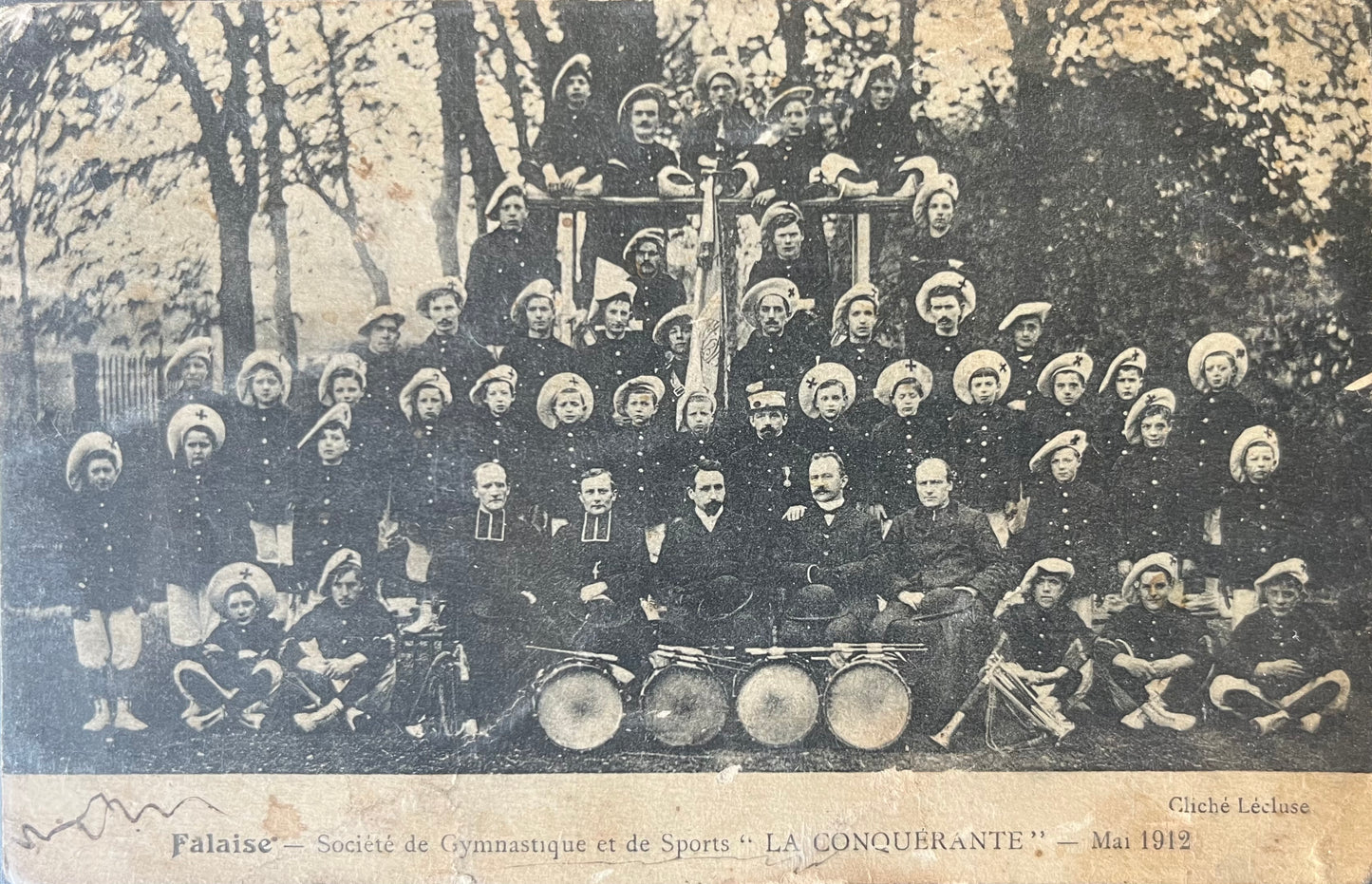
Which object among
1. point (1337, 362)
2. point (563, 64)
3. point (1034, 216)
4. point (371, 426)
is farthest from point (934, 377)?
point (371, 426)

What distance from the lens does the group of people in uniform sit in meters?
2.28

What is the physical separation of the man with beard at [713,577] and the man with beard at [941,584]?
32 centimetres

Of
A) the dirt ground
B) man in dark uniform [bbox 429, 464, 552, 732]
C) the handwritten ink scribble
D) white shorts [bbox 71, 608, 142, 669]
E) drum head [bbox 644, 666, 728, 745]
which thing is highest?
man in dark uniform [bbox 429, 464, 552, 732]

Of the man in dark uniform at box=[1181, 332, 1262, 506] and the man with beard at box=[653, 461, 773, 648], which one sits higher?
the man in dark uniform at box=[1181, 332, 1262, 506]

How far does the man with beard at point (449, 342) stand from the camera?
7.53ft

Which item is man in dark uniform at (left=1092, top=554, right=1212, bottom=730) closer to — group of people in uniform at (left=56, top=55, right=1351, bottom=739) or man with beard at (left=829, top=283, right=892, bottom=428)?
group of people in uniform at (left=56, top=55, right=1351, bottom=739)

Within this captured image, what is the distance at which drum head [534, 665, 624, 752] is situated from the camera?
7.46ft

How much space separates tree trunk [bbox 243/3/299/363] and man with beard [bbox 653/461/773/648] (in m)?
1.12

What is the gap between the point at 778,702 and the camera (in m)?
2.27

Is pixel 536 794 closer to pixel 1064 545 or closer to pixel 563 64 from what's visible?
pixel 1064 545

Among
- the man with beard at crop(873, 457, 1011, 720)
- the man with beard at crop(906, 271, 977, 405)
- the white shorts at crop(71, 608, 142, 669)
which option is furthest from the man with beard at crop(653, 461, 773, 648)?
the white shorts at crop(71, 608, 142, 669)

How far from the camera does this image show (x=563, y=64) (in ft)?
7.57

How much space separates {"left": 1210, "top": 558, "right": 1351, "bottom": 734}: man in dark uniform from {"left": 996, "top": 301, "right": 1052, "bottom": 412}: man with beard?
776mm

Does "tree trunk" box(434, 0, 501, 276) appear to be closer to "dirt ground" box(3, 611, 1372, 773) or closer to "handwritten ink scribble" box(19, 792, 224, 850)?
"dirt ground" box(3, 611, 1372, 773)
